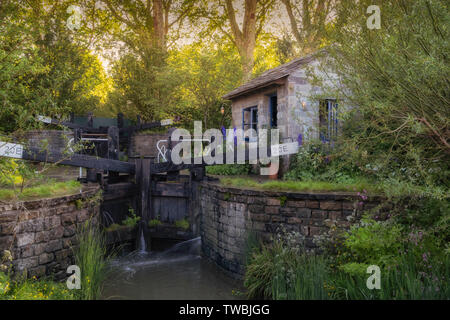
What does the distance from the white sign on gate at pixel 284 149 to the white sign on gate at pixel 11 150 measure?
582cm

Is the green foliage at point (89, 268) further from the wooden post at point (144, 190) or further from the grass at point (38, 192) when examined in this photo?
the wooden post at point (144, 190)

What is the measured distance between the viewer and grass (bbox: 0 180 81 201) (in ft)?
21.5

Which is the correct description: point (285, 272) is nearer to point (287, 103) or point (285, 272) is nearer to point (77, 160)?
point (77, 160)

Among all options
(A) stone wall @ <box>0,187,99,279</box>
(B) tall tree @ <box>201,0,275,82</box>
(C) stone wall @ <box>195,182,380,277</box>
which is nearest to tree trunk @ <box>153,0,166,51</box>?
(B) tall tree @ <box>201,0,275,82</box>

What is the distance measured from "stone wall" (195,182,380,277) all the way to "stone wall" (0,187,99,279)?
3.14m

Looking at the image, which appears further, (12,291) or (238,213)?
(238,213)

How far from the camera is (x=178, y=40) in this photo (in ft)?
89.6

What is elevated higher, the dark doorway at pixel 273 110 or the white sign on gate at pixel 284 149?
the dark doorway at pixel 273 110

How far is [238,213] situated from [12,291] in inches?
177

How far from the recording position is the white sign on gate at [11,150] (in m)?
6.44

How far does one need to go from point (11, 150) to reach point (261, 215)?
16.5ft

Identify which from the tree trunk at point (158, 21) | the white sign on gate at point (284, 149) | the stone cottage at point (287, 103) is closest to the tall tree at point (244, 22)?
the tree trunk at point (158, 21)
